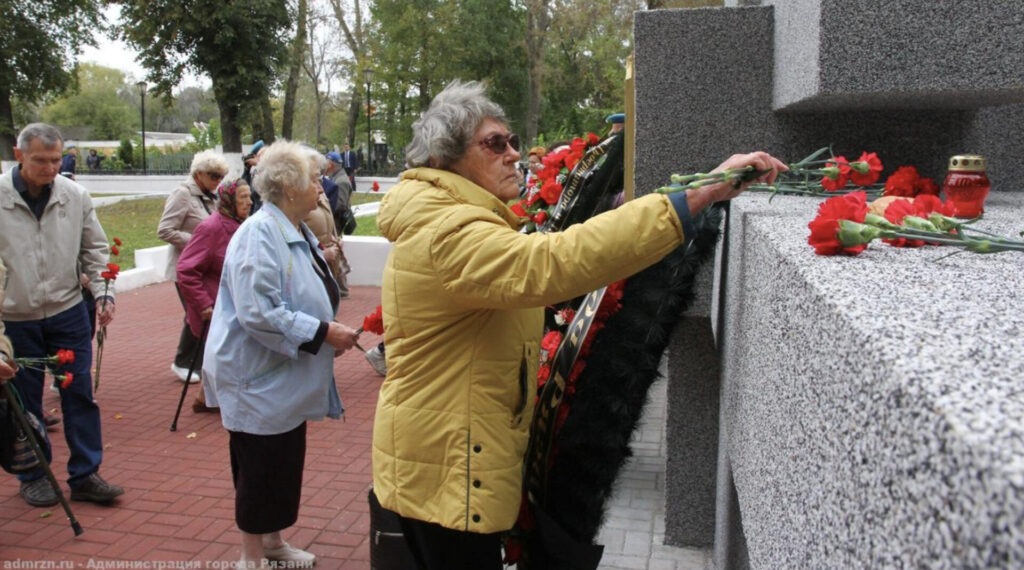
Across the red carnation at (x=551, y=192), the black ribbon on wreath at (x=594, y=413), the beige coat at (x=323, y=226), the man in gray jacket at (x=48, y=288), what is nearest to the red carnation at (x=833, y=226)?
the black ribbon on wreath at (x=594, y=413)

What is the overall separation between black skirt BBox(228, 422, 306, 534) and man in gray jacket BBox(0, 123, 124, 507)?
4.89ft

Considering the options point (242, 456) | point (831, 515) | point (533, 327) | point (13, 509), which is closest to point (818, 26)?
point (533, 327)

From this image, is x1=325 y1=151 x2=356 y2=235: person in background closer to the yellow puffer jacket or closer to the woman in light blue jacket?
the woman in light blue jacket

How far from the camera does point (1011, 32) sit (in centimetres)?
239

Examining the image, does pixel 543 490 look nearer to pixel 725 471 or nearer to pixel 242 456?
pixel 725 471

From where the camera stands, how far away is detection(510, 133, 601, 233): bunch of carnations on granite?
409 centimetres

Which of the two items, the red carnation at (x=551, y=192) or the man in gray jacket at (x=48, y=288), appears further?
the man in gray jacket at (x=48, y=288)

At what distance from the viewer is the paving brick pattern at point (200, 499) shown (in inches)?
161

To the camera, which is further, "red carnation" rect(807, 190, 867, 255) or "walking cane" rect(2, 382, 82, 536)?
"walking cane" rect(2, 382, 82, 536)

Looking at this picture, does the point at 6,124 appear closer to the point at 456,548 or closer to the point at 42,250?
the point at 42,250

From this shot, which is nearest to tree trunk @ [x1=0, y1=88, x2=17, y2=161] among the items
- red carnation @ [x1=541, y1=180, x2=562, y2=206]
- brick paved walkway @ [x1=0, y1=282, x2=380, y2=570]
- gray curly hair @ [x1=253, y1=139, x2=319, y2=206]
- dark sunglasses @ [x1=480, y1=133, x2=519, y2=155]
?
brick paved walkway @ [x1=0, y1=282, x2=380, y2=570]

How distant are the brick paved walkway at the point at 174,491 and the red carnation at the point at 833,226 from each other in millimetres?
3173

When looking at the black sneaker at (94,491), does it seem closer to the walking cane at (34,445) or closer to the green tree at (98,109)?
the walking cane at (34,445)

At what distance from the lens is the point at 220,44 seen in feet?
81.7
